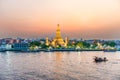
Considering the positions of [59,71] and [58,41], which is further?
[58,41]

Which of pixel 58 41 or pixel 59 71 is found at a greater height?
pixel 58 41

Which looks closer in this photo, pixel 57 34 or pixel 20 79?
pixel 20 79

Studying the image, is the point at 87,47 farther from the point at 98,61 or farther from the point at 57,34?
the point at 98,61

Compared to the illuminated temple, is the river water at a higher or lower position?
lower

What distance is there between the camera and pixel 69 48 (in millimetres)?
71875

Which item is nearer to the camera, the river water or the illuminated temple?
the river water

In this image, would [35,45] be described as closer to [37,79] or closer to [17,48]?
[17,48]

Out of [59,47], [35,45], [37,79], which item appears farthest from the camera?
[35,45]

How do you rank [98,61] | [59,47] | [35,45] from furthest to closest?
[35,45] < [59,47] < [98,61]

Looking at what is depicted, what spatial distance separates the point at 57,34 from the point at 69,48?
407 cm

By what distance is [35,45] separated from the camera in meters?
75.2

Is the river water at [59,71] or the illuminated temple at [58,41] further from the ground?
the illuminated temple at [58,41]

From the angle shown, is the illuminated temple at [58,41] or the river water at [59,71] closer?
the river water at [59,71]

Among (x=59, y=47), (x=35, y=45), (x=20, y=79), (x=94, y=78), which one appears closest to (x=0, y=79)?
(x=20, y=79)
